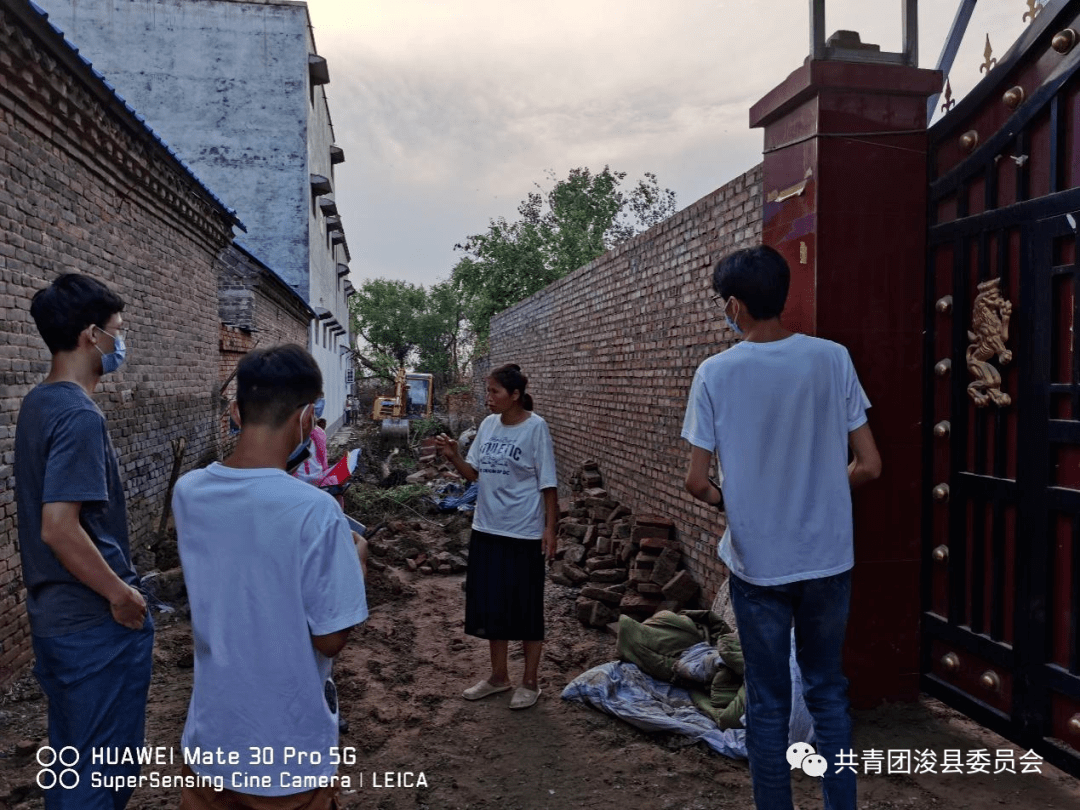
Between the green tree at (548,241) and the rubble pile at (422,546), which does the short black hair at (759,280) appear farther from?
the green tree at (548,241)

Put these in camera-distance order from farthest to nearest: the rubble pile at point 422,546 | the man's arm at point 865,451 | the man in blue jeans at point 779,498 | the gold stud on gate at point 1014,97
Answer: the rubble pile at point 422,546
the gold stud on gate at point 1014,97
the man's arm at point 865,451
the man in blue jeans at point 779,498

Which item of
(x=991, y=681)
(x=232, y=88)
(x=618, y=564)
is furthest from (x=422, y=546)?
(x=232, y=88)

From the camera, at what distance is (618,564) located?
6469mm

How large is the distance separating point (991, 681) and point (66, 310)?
3.77m

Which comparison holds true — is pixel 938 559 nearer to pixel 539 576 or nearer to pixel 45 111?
pixel 539 576

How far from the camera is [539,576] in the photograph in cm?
425

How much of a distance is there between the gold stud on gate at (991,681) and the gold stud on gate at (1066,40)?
8.13 feet

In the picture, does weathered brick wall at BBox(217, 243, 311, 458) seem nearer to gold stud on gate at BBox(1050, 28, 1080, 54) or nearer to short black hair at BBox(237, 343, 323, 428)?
short black hair at BBox(237, 343, 323, 428)

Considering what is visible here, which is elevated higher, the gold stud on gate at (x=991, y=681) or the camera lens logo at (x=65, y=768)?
the camera lens logo at (x=65, y=768)

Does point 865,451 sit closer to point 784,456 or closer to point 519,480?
point 784,456

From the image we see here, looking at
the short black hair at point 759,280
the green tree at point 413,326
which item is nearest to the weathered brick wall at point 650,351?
the short black hair at point 759,280

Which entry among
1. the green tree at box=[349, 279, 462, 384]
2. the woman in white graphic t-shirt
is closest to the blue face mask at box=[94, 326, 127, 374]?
the woman in white graphic t-shirt

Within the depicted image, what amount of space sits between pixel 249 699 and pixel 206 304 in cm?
896

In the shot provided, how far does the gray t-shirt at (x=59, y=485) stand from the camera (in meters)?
2.19
